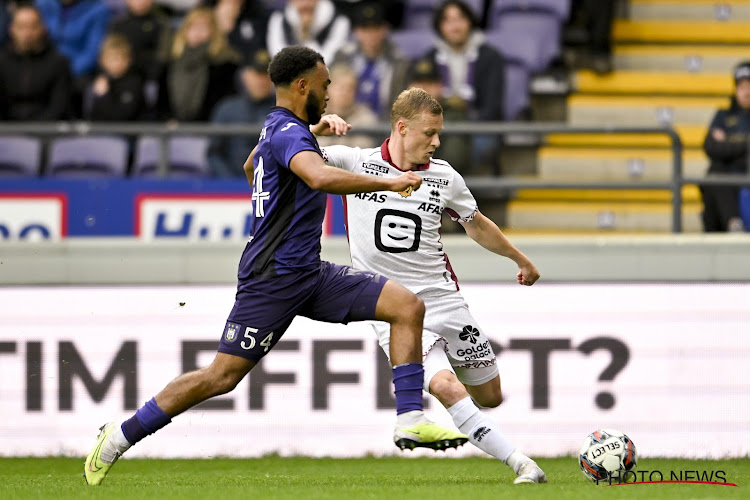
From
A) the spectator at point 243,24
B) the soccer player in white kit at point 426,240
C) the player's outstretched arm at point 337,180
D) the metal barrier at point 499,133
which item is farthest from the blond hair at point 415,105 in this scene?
the spectator at point 243,24

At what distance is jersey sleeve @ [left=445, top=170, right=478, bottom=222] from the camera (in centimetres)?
668

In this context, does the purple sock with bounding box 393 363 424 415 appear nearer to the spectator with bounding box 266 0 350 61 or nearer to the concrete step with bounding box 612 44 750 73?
the spectator with bounding box 266 0 350 61

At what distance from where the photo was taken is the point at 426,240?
22.0 ft

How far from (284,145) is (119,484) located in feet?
6.78

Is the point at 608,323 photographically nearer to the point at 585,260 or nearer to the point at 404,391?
the point at 585,260

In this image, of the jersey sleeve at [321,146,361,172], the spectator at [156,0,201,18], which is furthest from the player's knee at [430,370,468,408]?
the spectator at [156,0,201,18]

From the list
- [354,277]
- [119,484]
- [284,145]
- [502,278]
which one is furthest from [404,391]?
[502,278]

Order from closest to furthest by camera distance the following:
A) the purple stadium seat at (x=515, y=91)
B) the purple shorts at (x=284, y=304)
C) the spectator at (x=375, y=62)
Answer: the purple shorts at (x=284, y=304)
the spectator at (x=375, y=62)
the purple stadium seat at (x=515, y=91)

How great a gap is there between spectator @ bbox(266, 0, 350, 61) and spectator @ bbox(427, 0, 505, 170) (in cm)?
A: 101

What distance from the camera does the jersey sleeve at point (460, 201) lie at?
6.68 metres

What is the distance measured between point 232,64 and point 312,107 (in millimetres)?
5855

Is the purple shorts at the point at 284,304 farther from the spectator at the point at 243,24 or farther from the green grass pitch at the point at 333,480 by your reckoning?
the spectator at the point at 243,24

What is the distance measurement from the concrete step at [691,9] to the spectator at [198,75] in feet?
16.4

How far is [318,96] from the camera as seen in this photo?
20.4 ft
